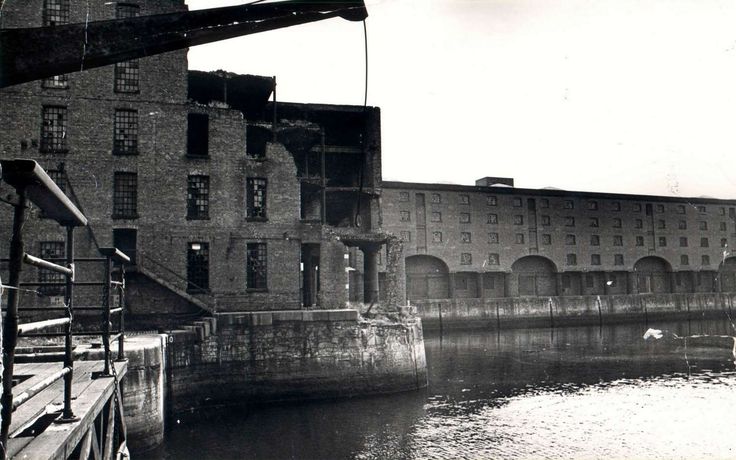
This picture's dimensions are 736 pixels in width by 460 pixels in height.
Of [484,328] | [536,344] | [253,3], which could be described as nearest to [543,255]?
[484,328]

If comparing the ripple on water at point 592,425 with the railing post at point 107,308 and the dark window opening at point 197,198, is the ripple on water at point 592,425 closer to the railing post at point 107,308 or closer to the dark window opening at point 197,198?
the railing post at point 107,308

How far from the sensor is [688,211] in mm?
A: 60938

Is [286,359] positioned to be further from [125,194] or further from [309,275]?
[125,194]

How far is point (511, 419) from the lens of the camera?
18359 mm

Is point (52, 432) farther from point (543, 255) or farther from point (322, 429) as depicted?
point (543, 255)

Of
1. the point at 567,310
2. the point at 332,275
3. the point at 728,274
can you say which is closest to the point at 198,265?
the point at 332,275

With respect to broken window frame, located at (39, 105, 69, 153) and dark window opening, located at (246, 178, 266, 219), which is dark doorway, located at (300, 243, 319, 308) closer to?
dark window opening, located at (246, 178, 266, 219)

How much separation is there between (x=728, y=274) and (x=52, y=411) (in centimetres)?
7354

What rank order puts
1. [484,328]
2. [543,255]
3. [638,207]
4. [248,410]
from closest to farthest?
[248,410], [484,328], [543,255], [638,207]

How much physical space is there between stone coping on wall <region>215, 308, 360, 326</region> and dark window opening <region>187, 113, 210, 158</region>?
9.11m

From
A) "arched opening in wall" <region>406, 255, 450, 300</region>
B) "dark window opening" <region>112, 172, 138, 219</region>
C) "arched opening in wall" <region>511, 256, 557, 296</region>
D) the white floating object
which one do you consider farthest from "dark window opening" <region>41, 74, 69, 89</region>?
"arched opening in wall" <region>511, 256, 557, 296</region>

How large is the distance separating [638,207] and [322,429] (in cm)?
5312

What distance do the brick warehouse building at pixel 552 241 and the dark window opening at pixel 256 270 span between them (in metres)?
24.8

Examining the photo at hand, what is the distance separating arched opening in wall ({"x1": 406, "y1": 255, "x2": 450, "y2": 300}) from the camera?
4938 centimetres
